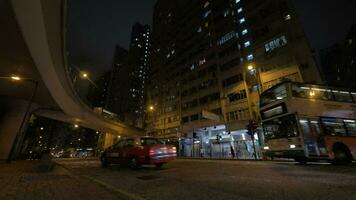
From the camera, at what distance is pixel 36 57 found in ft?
33.5

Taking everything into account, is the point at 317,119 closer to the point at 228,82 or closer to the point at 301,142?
the point at 301,142

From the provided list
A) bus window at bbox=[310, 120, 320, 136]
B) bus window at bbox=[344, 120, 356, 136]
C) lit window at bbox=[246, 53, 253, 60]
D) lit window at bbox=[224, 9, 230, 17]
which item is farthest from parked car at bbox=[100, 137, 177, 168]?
lit window at bbox=[224, 9, 230, 17]

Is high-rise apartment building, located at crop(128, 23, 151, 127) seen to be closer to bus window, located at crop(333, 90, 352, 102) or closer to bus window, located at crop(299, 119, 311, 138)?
bus window, located at crop(333, 90, 352, 102)

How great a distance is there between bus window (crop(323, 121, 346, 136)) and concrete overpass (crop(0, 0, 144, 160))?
15789 mm

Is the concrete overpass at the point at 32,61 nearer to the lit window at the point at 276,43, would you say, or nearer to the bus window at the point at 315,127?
the bus window at the point at 315,127

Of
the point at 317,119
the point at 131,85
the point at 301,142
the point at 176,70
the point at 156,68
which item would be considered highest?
the point at 131,85

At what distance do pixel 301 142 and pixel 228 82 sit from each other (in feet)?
84.2

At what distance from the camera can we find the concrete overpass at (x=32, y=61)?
711 centimetres

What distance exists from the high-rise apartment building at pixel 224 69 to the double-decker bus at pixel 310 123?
440 inches

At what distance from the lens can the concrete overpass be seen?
280 inches

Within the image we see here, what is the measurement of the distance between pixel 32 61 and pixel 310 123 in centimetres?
1745

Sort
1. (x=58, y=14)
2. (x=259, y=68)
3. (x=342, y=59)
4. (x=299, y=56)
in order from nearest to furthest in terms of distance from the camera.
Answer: (x=58, y=14)
(x=299, y=56)
(x=259, y=68)
(x=342, y=59)

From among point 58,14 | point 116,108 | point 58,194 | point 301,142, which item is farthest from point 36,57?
point 116,108

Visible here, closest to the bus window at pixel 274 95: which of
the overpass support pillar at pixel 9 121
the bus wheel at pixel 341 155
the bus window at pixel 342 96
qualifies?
the bus window at pixel 342 96
